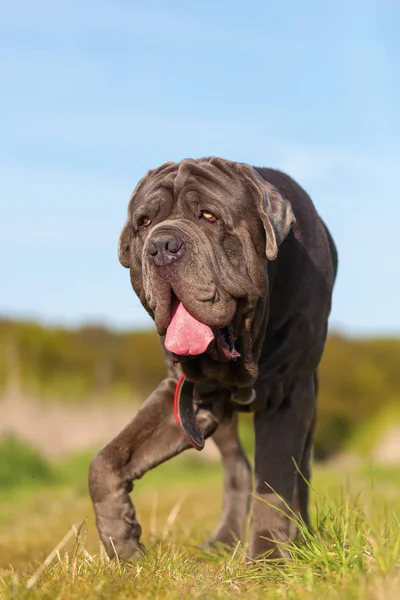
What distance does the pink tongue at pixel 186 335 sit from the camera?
3355mm

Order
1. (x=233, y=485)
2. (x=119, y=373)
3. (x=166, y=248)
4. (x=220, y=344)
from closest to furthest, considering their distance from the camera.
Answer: (x=166, y=248) → (x=220, y=344) → (x=233, y=485) → (x=119, y=373)

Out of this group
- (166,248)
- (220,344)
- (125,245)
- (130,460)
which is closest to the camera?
(166,248)

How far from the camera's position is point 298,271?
151 inches

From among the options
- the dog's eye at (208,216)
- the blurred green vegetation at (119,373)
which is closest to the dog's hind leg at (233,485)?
the dog's eye at (208,216)

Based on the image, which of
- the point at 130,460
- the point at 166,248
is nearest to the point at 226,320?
the point at 166,248

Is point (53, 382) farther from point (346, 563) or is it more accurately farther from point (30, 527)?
point (346, 563)

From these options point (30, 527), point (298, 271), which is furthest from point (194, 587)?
point (30, 527)

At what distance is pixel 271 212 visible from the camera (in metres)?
3.51

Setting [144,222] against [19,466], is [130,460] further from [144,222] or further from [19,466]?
[19,466]

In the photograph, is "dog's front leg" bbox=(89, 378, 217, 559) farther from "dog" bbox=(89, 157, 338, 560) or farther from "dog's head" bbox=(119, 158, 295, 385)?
"dog's head" bbox=(119, 158, 295, 385)

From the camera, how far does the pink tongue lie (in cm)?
336

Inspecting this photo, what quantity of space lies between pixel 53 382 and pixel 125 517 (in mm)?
19057

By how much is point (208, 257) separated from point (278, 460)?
104 cm

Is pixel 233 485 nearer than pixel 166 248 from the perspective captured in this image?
No
